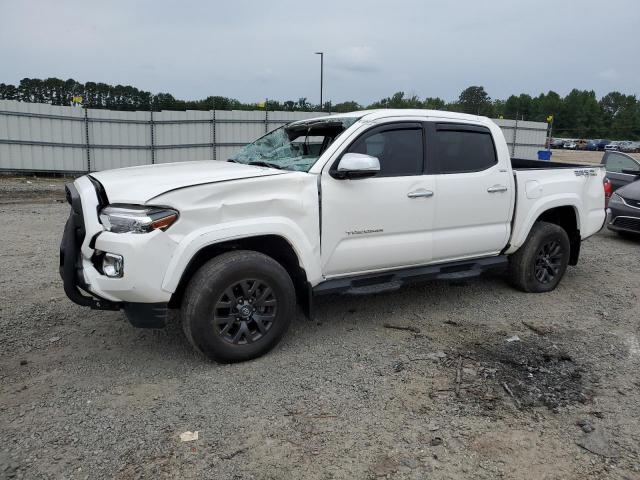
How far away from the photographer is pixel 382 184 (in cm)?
418

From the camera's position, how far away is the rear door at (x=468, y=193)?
15.0ft

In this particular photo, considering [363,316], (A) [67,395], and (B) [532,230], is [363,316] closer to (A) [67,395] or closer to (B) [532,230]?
(B) [532,230]

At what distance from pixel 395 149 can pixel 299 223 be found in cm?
116

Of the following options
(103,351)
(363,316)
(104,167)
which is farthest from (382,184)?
(104,167)

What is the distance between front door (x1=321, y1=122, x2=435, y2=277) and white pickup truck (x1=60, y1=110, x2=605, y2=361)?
1cm

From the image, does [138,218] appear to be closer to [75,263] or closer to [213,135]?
[75,263]

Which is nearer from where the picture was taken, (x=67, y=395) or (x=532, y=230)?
(x=67, y=395)

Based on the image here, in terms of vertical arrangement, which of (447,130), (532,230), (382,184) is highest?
(447,130)

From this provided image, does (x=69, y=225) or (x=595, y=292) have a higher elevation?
(x=69, y=225)

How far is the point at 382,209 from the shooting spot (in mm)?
4164

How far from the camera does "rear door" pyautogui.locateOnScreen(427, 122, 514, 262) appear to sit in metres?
4.56

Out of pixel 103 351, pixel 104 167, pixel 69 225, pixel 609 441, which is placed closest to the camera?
pixel 609 441

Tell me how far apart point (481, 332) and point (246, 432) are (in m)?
2.43

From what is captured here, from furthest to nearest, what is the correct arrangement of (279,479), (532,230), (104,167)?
(104,167) → (532,230) → (279,479)
